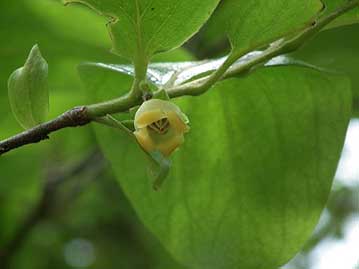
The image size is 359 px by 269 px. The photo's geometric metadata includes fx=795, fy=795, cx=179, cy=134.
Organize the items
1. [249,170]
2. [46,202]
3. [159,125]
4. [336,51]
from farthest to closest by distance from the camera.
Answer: [46,202]
[336,51]
[249,170]
[159,125]

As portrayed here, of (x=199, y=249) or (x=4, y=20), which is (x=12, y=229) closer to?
(x=4, y=20)

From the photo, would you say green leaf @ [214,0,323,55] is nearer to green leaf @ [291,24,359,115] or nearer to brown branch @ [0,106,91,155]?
brown branch @ [0,106,91,155]

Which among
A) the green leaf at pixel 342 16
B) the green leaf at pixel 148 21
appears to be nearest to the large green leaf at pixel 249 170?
the green leaf at pixel 342 16

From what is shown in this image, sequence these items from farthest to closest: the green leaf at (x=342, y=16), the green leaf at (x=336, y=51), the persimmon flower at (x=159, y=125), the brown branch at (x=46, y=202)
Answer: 1. the brown branch at (x=46, y=202)
2. the green leaf at (x=336, y=51)
3. the green leaf at (x=342, y=16)
4. the persimmon flower at (x=159, y=125)

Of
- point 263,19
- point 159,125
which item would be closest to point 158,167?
point 159,125

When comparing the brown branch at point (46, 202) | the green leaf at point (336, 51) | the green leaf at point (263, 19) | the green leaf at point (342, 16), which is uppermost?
the green leaf at point (263, 19)

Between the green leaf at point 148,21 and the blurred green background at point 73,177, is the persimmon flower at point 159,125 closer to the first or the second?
the green leaf at point 148,21

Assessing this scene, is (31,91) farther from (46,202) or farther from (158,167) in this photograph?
(46,202)
